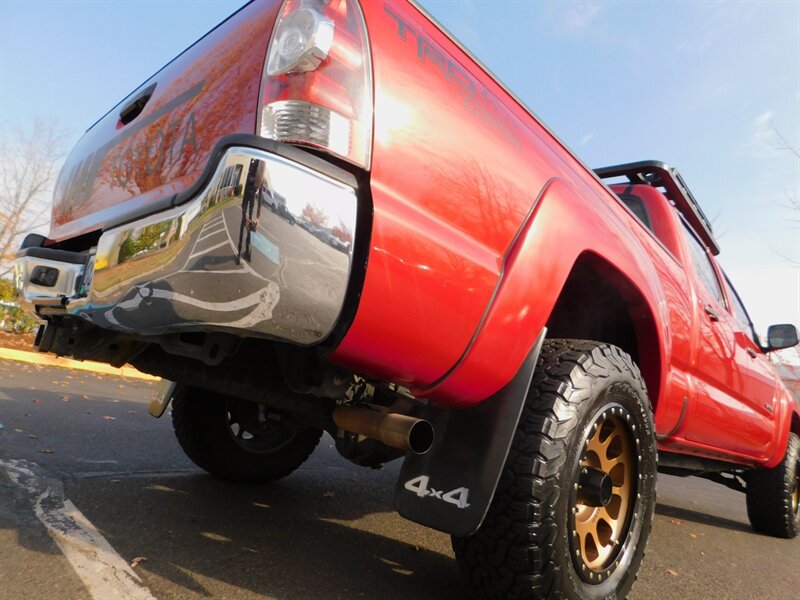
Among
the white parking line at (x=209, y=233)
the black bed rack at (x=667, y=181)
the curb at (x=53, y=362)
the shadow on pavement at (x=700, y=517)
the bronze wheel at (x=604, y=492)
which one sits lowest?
the curb at (x=53, y=362)

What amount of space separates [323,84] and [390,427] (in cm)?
99

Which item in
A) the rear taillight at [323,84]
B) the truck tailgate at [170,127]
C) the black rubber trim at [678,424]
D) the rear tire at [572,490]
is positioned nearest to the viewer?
the rear taillight at [323,84]

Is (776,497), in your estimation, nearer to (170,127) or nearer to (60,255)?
(170,127)

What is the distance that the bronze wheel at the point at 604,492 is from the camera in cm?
181

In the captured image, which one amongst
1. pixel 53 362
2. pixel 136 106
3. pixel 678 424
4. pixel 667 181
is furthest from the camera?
pixel 53 362

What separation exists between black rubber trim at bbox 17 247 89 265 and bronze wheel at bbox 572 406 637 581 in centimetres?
175

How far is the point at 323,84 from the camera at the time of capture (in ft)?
4.20

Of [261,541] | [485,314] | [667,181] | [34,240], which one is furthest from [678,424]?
[34,240]

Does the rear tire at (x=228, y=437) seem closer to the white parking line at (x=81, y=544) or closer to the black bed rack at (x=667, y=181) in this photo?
the white parking line at (x=81, y=544)

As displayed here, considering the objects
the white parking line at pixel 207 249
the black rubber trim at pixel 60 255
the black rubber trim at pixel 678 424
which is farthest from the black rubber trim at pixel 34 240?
the black rubber trim at pixel 678 424

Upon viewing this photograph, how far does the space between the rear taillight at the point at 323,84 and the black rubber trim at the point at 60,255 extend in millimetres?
910

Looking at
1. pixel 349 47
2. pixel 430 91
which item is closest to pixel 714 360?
pixel 430 91

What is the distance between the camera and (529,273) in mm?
1645

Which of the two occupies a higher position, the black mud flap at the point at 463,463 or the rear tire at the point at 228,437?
the black mud flap at the point at 463,463
